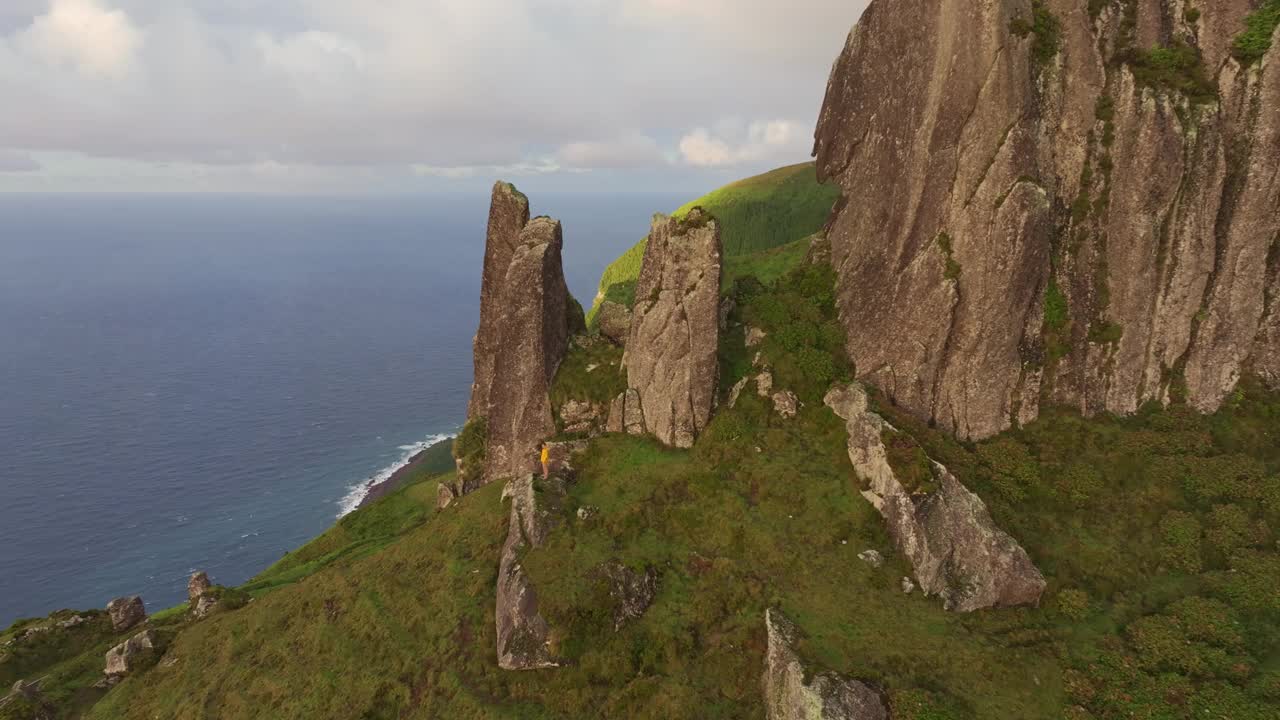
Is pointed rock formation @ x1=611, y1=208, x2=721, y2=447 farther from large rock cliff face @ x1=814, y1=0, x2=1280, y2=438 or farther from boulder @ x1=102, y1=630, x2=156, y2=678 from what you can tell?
boulder @ x1=102, y1=630, x2=156, y2=678

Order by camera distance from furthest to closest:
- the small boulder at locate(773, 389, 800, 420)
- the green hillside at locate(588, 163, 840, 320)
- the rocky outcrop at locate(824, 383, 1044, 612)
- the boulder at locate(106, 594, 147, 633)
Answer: the green hillside at locate(588, 163, 840, 320), the boulder at locate(106, 594, 147, 633), the small boulder at locate(773, 389, 800, 420), the rocky outcrop at locate(824, 383, 1044, 612)

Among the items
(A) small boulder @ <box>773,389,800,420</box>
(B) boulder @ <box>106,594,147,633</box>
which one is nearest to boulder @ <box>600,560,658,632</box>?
(A) small boulder @ <box>773,389,800,420</box>

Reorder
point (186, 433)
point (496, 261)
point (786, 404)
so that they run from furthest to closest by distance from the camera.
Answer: point (186, 433)
point (496, 261)
point (786, 404)

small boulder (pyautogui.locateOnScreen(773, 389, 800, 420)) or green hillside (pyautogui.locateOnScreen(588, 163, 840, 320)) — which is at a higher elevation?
green hillside (pyautogui.locateOnScreen(588, 163, 840, 320))

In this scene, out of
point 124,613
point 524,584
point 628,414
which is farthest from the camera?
point 124,613

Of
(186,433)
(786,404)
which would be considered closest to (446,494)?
(786,404)

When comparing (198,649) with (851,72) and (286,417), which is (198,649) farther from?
(286,417)

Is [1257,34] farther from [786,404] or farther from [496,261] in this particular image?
[496,261]
